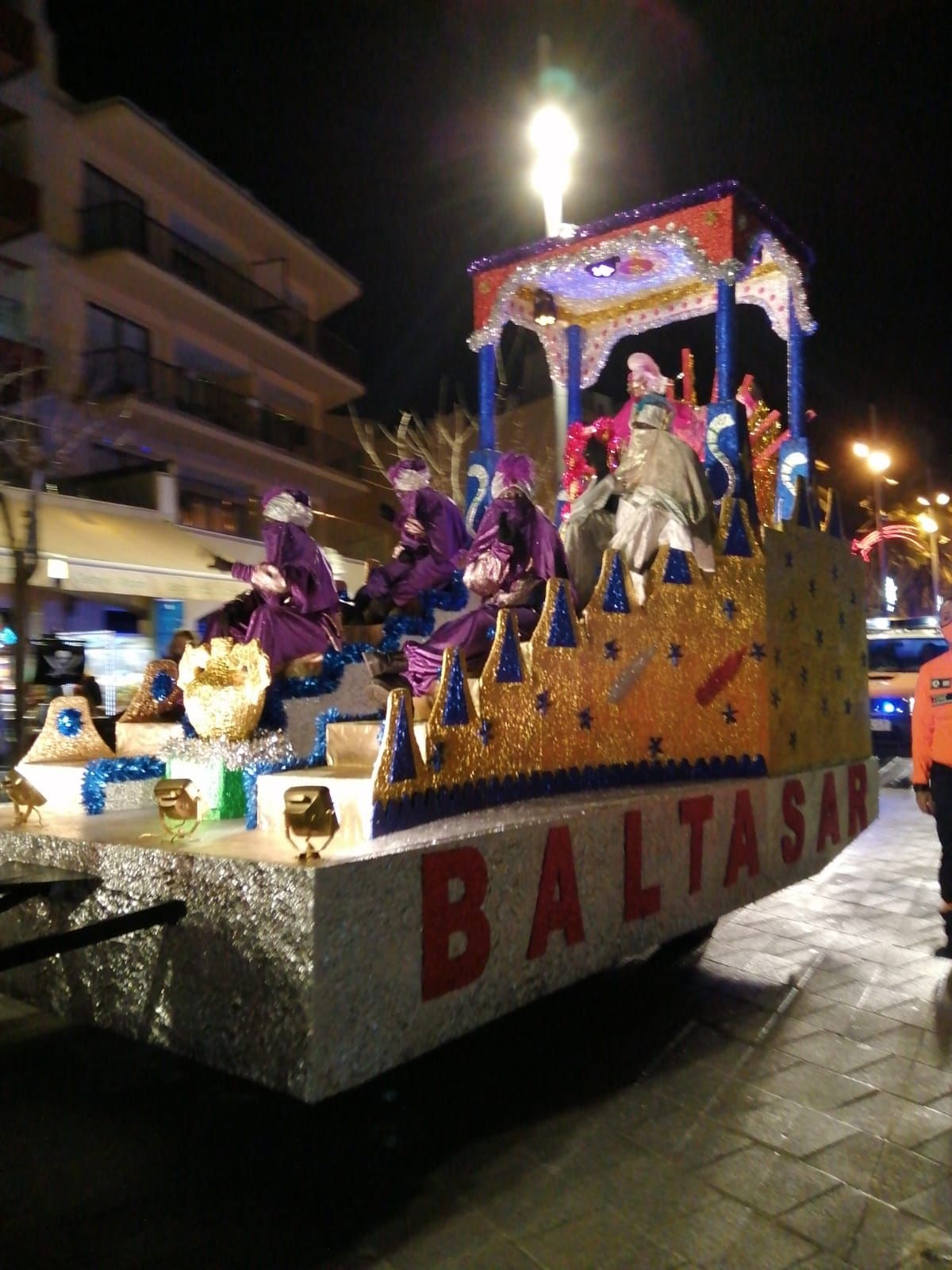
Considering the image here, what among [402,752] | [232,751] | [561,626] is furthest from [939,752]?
[232,751]

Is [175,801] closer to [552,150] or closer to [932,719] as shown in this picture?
[932,719]

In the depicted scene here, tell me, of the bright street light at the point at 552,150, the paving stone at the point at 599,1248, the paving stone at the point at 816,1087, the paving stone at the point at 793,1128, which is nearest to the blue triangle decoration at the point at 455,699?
the paving stone at the point at 599,1248

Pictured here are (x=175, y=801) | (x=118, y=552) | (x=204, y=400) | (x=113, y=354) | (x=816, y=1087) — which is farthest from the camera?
(x=204, y=400)

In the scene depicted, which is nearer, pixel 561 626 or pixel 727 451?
pixel 561 626

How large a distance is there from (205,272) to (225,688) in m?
18.9

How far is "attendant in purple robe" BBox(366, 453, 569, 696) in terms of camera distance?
390 centimetres

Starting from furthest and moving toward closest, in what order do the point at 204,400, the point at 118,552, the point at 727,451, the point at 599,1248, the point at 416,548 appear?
the point at 204,400 < the point at 118,552 < the point at 416,548 < the point at 727,451 < the point at 599,1248

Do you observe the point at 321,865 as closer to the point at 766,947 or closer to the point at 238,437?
the point at 766,947

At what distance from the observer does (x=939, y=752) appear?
4.91m

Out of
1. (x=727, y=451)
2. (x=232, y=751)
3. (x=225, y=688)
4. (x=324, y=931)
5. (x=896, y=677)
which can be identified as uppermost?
(x=727, y=451)

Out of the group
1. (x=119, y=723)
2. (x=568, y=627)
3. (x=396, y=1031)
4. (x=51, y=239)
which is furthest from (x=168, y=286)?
(x=396, y=1031)

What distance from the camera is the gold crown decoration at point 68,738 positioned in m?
4.28

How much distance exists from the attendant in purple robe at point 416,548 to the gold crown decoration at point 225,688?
62.3 inches

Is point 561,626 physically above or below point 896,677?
below
